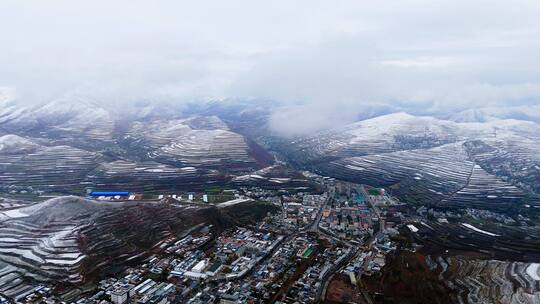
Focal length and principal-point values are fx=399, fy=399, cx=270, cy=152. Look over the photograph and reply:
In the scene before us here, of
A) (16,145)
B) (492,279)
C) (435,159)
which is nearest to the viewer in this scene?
(492,279)

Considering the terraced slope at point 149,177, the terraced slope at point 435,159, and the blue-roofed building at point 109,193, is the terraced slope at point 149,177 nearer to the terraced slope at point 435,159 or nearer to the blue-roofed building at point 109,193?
the blue-roofed building at point 109,193

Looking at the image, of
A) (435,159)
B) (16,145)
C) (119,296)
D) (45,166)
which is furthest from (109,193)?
(435,159)

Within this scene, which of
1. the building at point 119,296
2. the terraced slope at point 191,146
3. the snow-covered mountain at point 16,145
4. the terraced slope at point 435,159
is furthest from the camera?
the terraced slope at point 191,146

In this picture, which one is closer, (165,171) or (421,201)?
(421,201)

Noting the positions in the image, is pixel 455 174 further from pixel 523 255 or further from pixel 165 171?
pixel 165 171

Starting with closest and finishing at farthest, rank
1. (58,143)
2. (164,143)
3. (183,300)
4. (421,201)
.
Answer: (183,300)
(421,201)
(58,143)
(164,143)

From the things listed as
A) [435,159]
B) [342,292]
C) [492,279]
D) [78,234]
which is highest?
[78,234]

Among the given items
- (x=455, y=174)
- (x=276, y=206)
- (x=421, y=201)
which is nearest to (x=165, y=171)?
(x=276, y=206)

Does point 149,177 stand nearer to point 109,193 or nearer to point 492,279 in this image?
point 109,193

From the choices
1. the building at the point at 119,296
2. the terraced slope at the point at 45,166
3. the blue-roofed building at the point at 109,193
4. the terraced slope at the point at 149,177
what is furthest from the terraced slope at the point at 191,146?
the building at the point at 119,296

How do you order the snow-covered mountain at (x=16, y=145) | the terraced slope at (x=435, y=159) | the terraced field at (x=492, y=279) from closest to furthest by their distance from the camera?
the terraced field at (x=492, y=279) < the terraced slope at (x=435, y=159) < the snow-covered mountain at (x=16, y=145)

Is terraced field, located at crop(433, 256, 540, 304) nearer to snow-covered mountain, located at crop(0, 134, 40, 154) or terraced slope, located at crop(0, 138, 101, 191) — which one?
terraced slope, located at crop(0, 138, 101, 191)
